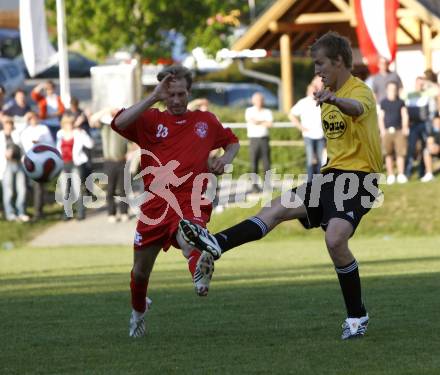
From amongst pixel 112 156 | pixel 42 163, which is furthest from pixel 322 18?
pixel 42 163

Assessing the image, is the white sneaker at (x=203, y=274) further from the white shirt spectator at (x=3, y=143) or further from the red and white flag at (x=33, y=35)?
the red and white flag at (x=33, y=35)

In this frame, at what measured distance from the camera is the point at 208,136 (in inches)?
344

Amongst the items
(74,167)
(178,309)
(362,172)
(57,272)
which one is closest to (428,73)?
(74,167)

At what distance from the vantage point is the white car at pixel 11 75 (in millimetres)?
33938

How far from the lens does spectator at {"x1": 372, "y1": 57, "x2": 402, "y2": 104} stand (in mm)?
21688

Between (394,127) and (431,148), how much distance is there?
1.09 metres

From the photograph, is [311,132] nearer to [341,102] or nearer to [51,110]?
[51,110]

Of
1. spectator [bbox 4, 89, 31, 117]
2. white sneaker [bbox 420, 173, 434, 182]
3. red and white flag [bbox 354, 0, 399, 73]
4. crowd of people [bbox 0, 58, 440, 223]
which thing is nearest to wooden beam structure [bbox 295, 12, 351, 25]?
red and white flag [bbox 354, 0, 399, 73]

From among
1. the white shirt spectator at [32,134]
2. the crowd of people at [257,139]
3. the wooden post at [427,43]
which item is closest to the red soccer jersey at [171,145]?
the crowd of people at [257,139]

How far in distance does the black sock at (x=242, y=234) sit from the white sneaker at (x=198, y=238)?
17 centimetres

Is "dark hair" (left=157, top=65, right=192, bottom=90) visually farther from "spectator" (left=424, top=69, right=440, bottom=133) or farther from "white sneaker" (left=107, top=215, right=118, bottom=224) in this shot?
"spectator" (left=424, top=69, right=440, bottom=133)

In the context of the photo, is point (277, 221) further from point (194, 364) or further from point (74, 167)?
point (74, 167)

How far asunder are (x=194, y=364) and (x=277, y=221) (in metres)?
1.36

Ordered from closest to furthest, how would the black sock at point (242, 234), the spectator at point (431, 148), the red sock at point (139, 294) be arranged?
1. the black sock at point (242, 234)
2. the red sock at point (139, 294)
3. the spectator at point (431, 148)
